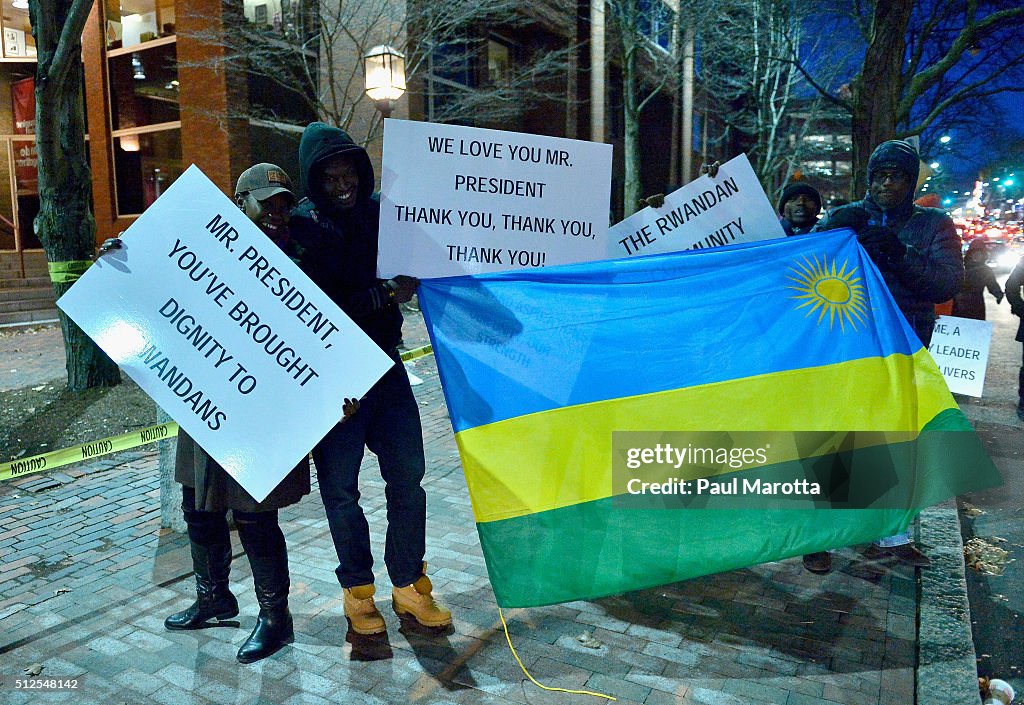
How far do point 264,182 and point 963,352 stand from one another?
6998 mm

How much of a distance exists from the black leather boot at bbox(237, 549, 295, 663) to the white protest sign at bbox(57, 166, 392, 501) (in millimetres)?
504

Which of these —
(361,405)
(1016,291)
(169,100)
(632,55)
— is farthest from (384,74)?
(632,55)

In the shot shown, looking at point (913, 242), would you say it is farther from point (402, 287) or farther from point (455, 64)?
point (455, 64)

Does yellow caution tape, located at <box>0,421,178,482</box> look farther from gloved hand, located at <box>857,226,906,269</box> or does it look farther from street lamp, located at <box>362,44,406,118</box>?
street lamp, located at <box>362,44,406,118</box>

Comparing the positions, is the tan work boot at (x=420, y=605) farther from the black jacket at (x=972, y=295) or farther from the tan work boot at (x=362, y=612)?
the black jacket at (x=972, y=295)

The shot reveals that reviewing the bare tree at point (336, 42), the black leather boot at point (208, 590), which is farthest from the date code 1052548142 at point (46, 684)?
the bare tree at point (336, 42)

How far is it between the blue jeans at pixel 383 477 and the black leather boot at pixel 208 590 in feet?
1.80

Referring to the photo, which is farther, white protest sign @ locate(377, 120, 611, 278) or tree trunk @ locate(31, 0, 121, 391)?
tree trunk @ locate(31, 0, 121, 391)

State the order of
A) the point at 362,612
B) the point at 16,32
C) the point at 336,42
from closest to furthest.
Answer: the point at 362,612 → the point at 336,42 → the point at 16,32

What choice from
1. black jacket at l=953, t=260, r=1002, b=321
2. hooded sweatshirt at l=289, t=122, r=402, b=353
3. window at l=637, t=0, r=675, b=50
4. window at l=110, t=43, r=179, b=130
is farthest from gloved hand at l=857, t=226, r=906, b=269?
window at l=637, t=0, r=675, b=50

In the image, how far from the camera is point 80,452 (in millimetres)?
3988

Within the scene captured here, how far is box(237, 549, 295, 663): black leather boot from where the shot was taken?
3332 mm

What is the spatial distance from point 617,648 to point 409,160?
2255 millimetres

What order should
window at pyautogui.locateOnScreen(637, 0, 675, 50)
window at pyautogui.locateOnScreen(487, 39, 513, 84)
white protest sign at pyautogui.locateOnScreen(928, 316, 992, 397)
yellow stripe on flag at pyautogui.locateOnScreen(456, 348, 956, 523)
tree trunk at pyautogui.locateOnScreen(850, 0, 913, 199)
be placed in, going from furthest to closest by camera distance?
1. window at pyautogui.locateOnScreen(487, 39, 513, 84)
2. window at pyautogui.locateOnScreen(637, 0, 675, 50)
3. tree trunk at pyautogui.locateOnScreen(850, 0, 913, 199)
4. white protest sign at pyautogui.locateOnScreen(928, 316, 992, 397)
5. yellow stripe on flag at pyautogui.locateOnScreen(456, 348, 956, 523)
